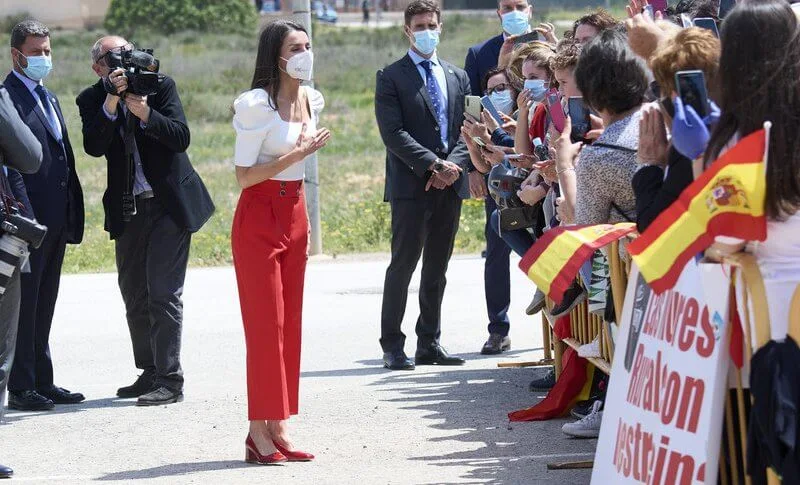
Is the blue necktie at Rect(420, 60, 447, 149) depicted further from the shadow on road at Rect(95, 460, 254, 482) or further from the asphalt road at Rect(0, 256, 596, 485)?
the shadow on road at Rect(95, 460, 254, 482)

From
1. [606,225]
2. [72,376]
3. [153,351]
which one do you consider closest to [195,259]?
[72,376]

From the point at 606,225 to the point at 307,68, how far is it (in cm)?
186

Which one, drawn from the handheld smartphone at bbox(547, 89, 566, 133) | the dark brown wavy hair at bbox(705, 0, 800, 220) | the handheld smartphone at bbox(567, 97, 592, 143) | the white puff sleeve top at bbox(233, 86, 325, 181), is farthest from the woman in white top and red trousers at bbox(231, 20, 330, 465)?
the dark brown wavy hair at bbox(705, 0, 800, 220)

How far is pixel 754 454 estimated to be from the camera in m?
4.16

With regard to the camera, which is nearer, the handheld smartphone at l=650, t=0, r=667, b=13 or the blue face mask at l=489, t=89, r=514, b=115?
the handheld smartphone at l=650, t=0, r=667, b=13

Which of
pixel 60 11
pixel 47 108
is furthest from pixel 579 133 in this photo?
pixel 60 11

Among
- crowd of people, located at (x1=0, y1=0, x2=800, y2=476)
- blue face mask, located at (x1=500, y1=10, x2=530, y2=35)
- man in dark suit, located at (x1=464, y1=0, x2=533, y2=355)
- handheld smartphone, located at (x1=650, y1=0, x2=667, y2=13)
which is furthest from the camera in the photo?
blue face mask, located at (x1=500, y1=10, x2=530, y2=35)

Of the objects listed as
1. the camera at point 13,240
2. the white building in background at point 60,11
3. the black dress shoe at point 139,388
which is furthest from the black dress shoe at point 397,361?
the white building in background at point 60,11

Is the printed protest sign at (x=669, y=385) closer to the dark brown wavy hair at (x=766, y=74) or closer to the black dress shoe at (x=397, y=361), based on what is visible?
the dark brown wavy hair at (x=766, y=74)

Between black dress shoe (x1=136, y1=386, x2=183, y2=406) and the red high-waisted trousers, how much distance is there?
5.64 feet

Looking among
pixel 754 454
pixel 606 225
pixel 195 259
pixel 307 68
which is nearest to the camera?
pixel 754 454

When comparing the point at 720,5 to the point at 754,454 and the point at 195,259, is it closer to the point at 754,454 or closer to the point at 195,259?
the point at 754,454

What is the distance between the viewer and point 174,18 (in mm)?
70688

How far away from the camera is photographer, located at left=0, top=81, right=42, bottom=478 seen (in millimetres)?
6441
